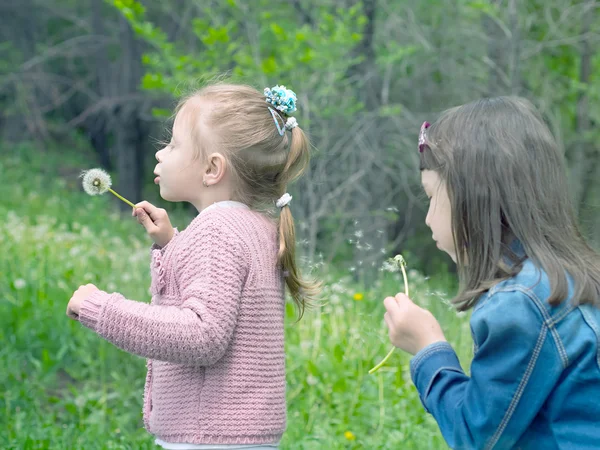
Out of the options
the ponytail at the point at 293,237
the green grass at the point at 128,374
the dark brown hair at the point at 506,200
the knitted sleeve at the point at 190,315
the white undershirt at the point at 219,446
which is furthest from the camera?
the green grass at the point at 128,374

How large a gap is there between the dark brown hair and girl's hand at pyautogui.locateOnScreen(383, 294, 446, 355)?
0.08 m

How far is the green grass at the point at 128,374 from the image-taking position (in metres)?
3.58

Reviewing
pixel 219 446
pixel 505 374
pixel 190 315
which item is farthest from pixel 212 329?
pixel 505 374

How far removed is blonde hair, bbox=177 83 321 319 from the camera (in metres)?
2.22

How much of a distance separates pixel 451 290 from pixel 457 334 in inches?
110

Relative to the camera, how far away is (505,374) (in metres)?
1.67

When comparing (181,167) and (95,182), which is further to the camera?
(95,182)

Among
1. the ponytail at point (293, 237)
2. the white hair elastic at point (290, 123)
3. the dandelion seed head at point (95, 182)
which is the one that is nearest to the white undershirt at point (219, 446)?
the ponytail at point (293, 237)

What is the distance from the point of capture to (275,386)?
2.20 m

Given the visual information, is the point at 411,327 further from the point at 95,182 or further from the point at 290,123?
the point at 95,182

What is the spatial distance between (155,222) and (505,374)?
1.18 meters

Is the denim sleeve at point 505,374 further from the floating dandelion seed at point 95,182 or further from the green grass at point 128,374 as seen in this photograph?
the green grass at point 128,374

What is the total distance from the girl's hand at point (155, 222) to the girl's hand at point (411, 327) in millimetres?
788

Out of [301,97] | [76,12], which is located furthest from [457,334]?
[76,12]
